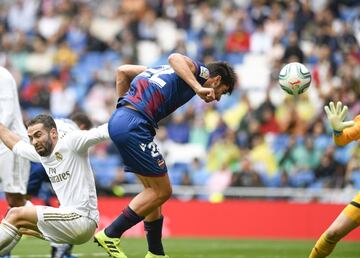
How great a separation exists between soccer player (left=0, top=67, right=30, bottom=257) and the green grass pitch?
4.98 feet

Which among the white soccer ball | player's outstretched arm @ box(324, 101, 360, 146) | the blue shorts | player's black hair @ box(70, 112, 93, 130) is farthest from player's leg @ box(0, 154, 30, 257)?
player's outstretched arm @ box(324, 101, 360, 146)

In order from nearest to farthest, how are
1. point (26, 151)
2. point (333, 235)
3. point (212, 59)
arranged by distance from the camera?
point (333, 235)
point (26, 151)
point (212, 59)

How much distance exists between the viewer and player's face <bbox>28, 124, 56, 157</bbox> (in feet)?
31.6

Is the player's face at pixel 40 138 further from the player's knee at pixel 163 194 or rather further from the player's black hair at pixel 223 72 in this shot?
the player's black hair at pixel 223 72

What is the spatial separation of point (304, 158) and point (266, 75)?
334 cm

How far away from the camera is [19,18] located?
26.5 metres

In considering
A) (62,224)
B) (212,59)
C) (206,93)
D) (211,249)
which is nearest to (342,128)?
(206,93)

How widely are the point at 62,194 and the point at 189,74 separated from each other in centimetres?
184

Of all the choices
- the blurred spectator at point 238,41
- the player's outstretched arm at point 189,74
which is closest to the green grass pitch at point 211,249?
the player's outstretched arm at point 189,74

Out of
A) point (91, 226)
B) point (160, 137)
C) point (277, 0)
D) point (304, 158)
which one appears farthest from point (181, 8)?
point (91, 226)

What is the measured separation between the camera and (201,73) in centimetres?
1003

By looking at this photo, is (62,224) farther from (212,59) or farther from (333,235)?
(212,59)

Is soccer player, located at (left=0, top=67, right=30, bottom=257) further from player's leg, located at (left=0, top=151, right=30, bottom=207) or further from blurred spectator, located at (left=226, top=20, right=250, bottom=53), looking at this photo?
blurred spectator, located at (left=226, top=20, right=250, bottom=53)

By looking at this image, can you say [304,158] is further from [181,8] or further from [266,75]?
[181,8]
